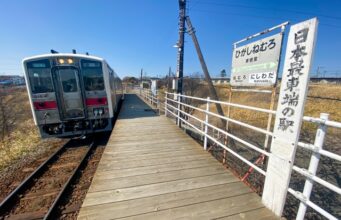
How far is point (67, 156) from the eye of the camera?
190 inches

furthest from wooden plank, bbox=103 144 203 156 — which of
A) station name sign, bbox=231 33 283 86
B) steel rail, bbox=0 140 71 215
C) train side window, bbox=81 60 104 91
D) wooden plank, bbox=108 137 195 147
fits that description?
train side window, bbox=81 60 104 91

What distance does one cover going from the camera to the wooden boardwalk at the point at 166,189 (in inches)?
74.3

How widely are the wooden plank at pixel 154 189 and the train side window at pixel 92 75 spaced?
445 centimetres

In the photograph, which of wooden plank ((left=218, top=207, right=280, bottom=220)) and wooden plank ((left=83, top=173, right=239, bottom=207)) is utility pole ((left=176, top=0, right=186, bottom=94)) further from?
wooden plank ((left=218, top=207, right=280, bottom=220))

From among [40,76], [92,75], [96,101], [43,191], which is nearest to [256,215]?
[43,191]

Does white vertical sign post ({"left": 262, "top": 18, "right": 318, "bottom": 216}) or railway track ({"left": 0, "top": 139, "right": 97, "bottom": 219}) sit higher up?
white vertical sign post ({"left": 262, "top": 18, "right": 318, "bottom": 216})

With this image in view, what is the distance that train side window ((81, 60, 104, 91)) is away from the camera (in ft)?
18.6

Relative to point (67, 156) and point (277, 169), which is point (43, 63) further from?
point (277, 169)

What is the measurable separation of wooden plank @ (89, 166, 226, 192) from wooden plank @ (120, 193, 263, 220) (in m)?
0.61

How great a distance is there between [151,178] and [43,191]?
2276mm

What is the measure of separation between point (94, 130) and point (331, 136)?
11868 millimetres

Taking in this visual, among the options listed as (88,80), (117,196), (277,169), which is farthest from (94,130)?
(277,169)

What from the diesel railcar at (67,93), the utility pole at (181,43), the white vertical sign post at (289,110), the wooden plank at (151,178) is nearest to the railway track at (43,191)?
the wooden plank at (151,178)

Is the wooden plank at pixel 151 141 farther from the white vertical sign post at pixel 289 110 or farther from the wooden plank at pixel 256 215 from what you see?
the white vertical sign post at pixel 289 110
